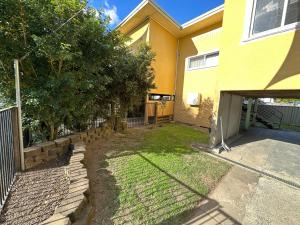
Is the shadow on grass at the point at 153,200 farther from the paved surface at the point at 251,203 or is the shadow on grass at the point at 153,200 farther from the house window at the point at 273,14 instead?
the house window at the point at 273,14

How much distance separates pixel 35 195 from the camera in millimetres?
2271

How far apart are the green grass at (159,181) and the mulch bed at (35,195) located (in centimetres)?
91

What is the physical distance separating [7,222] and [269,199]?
4117 millimetres

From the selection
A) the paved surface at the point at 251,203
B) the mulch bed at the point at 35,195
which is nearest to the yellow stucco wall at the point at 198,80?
the paved surface at the point at 251,203

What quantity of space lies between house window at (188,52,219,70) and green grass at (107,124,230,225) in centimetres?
576

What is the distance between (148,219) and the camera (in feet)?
6.95

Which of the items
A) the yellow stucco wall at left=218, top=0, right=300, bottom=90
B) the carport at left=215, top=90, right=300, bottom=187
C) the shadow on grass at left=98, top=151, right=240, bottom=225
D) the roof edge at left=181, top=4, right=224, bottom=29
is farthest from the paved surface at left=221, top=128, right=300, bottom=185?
the roof edge at left=181, top=4, right=224, bottom=29

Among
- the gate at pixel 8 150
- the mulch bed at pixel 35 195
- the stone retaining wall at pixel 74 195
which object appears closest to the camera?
the stone retaining wall at pixel 74 195

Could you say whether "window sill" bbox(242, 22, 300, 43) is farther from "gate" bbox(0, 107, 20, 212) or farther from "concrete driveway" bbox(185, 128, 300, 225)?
"gate" bbox(0, 107, 20, 212)

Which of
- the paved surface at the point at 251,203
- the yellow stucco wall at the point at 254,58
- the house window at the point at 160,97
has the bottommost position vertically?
the paved surface at the point at 251,203

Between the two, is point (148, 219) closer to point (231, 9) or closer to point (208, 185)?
point (208, 185)

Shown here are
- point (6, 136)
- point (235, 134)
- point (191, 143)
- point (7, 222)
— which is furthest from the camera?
point (235, 134)

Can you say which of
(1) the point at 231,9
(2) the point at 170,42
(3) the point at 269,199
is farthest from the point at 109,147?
(2) the point at 170,42

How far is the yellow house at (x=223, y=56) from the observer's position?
11.8 feet
